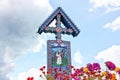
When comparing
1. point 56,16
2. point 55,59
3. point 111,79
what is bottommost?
point 111,79

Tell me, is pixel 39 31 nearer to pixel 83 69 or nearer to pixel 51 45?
pixel 51 45

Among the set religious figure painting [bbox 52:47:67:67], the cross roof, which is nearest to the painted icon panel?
religious figure painting [bbox 52:47:67:67]

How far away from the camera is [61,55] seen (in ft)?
59.9

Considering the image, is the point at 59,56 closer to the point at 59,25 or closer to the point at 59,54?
the point at 59,54

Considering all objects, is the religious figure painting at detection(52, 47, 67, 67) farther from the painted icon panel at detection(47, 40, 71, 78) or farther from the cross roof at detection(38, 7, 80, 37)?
the cross roof at detection(38, 7, 80, 37)

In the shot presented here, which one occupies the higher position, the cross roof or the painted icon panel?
the cross roof

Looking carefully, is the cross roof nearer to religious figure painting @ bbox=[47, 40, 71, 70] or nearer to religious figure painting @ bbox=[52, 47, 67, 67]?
religious figure painting @ bbox=[47, 40, 71, 70]

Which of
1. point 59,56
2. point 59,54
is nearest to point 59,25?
point 59,54

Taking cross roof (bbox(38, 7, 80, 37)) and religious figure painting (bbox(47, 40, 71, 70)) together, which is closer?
religious figure painting (bbox(47, 40, 71, 70))

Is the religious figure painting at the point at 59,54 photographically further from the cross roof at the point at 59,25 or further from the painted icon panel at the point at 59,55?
the cross roof at the point at 59,25

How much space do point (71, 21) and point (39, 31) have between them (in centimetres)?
217

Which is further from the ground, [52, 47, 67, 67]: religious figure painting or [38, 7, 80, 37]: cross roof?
[38, 7, 80, 37]: cross roof

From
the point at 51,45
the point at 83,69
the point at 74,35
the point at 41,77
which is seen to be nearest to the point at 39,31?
the point at 51,45

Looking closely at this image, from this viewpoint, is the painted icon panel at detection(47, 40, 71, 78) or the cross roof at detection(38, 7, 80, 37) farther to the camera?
the cross roof at detection(38, 7, 80, 37)
